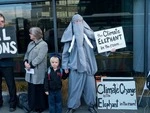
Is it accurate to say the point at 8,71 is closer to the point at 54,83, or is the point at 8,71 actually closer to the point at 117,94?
the point at 54,83

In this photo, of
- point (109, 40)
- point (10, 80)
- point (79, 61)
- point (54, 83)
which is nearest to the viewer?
point (54, 83)

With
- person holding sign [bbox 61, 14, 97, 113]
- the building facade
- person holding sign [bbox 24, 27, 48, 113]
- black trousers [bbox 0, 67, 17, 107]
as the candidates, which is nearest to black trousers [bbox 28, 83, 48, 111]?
person holding sign [bbox 24, 27, 48, 113]

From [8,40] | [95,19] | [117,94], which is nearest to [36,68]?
[8,40]

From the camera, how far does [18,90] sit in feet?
24.2

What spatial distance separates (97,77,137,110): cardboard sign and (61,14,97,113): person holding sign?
264 mm

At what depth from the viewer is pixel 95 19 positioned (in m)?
7.89

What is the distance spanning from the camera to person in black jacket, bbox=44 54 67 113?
5.95 metres

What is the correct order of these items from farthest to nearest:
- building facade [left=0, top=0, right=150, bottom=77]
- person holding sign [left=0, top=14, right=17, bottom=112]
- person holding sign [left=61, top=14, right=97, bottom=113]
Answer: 1. building facade [left=0, top=0, right=150, bottom=77]
2. person holding sign [left=0, top=14, right=17, bottom=112]
3. person holding sign [left=61, top=14, right=97, bottom=113]

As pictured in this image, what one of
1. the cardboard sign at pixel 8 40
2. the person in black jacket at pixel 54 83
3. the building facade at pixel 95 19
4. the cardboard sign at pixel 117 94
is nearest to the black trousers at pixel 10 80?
the cardboard sign at pixel 8 40

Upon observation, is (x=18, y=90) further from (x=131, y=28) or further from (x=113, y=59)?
(x=131, y=28)

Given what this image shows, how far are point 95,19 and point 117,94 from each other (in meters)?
2.19

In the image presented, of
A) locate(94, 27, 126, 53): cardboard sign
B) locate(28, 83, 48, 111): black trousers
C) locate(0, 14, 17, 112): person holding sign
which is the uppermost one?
locate(94, 27, 126, 53): cardboard sign

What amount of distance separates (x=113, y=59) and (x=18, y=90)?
2.48m

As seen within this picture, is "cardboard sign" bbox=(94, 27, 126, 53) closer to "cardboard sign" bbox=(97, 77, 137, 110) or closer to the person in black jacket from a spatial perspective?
"cardboard sign" bbox=(97, 77, 137, 110)
